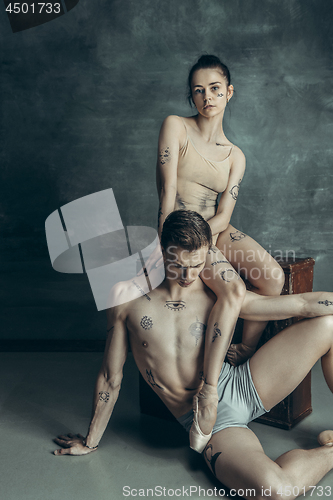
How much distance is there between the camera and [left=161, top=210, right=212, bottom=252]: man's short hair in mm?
1729

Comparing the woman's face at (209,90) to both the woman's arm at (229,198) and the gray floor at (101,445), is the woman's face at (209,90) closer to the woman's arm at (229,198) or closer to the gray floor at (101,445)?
the woman's arm at (229,198)

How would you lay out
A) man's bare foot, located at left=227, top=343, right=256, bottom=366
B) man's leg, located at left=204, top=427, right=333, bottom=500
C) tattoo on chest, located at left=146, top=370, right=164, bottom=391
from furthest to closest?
man's bare foot, located at left=227, top=343, right=256, bottom=366 < tattoo on chest, located at left=146, top=370, right=164, bottom=391 < man's leg, located at left=204, top=427, right=333, bottom=500

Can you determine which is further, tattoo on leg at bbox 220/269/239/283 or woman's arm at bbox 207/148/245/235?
woman's arm at bbox 207/148/245/235

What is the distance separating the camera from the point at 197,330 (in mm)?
1929

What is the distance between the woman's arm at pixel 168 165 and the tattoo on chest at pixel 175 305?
38cm

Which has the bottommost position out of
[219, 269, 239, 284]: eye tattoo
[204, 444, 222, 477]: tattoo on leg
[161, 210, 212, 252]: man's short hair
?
[204, 444, 222, 477]: tattoo on leg

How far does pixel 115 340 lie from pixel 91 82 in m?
2.34

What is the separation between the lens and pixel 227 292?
191 cm

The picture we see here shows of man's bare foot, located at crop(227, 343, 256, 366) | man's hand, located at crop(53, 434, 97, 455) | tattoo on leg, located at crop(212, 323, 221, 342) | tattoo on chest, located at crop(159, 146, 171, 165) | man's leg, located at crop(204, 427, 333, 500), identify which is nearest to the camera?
man's leg, located at crop(204, 427, 333, 500)

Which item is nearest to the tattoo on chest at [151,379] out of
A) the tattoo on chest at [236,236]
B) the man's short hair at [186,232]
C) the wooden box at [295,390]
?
the man's short hair at [186,232]

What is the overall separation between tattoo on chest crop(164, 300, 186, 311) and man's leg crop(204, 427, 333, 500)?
532 millimetres

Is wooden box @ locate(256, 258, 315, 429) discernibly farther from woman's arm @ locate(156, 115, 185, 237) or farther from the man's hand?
the man's hand

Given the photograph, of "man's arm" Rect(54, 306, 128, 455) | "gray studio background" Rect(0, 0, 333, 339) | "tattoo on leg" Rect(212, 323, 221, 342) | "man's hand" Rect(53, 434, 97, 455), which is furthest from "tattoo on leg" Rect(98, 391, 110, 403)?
"gray studio background" Rect(0, 0, 333, 339)

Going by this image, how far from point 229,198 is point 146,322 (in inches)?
31.7
